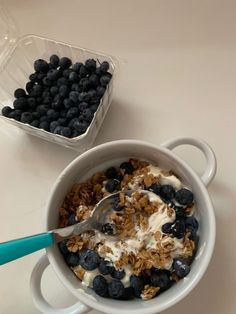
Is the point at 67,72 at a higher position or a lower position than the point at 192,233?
higher

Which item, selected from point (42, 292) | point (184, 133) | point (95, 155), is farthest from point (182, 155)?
point (42, 292)

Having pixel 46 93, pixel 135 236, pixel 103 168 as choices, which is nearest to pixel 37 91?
pixel 46 93

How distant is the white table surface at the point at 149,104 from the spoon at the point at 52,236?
10cm

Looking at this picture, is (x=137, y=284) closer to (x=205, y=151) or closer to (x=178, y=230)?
(x=178, y=230)

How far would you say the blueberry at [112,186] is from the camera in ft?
1.95

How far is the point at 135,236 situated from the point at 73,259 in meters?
0.08

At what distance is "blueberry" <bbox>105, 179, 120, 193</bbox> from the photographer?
23.4 inches

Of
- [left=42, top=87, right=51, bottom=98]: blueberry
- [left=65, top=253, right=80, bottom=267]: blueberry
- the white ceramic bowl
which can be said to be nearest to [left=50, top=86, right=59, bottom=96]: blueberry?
[left=42, top=87, right=51, bottom=98]: blueberry

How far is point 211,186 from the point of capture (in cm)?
65

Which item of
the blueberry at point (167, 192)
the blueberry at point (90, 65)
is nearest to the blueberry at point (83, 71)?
the blueberry at point (90, 65)

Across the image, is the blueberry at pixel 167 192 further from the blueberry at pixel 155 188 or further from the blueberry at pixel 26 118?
the blueberry at pixel 26 118

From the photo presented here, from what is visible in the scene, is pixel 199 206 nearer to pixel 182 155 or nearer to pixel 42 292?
pixel 182 155

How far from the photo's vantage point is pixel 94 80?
67 centimetres

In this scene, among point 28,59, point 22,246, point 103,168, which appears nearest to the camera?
point 22,246
